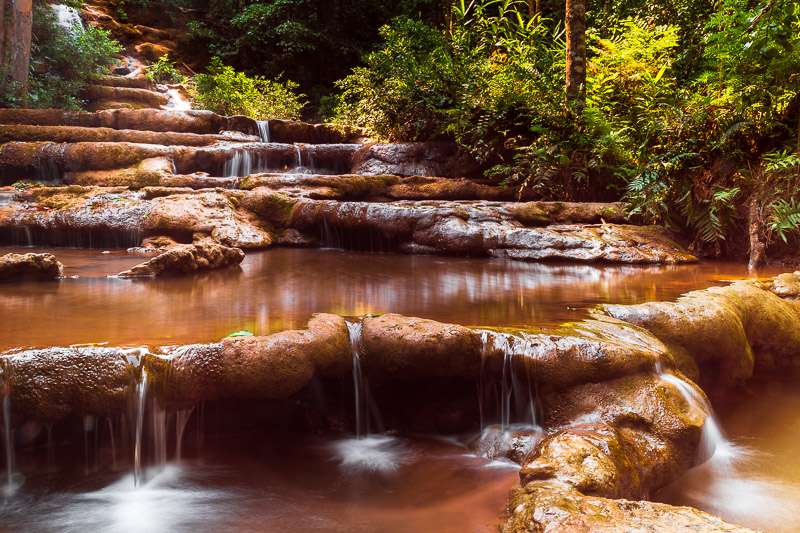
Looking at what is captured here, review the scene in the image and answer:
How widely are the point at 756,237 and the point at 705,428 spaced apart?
432 centimetres

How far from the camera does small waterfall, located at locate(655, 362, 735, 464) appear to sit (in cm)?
265

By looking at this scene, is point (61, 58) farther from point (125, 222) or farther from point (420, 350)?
point (420, 350)

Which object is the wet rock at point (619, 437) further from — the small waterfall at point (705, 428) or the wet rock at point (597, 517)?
the wet rock at point (597, 517)

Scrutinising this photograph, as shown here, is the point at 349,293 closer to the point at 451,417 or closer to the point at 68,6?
the point at 451,417

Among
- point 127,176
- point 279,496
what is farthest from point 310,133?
point 279,496

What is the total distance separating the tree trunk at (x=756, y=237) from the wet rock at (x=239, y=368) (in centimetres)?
565

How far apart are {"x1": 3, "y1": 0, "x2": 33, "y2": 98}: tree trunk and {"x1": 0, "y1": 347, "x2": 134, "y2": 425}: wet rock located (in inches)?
508

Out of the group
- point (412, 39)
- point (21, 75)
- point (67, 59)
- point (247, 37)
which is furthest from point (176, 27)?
point (412, 39)

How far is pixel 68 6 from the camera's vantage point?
669 inches

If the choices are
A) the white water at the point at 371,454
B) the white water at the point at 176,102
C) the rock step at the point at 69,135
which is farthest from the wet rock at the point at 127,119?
the white water at the point at 371,454

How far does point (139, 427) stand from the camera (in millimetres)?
2498

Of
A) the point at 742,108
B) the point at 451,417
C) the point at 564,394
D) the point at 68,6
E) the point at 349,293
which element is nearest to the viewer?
the point at 564,394

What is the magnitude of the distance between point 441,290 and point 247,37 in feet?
63.3

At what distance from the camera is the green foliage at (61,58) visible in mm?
13250
